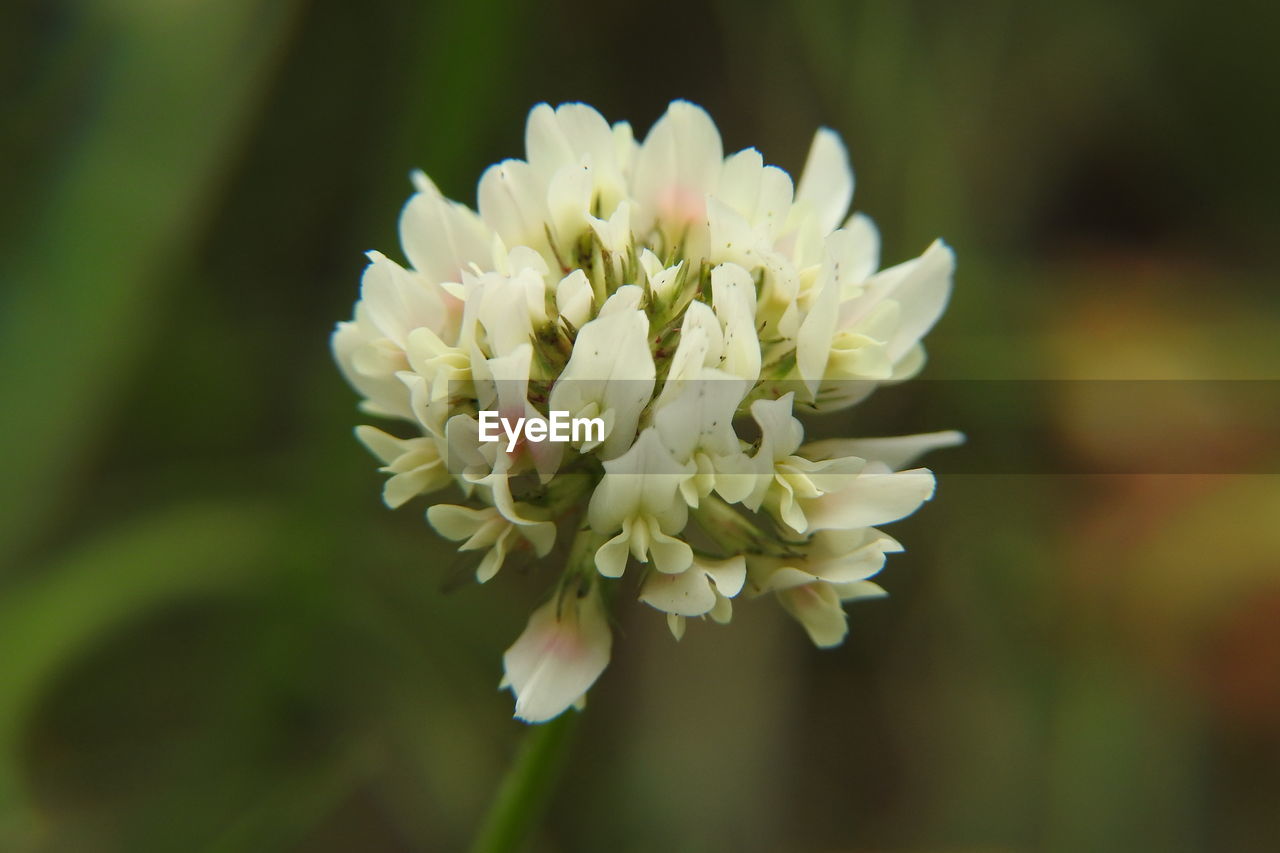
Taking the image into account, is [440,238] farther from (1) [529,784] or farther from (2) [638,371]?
(1) [529,784]

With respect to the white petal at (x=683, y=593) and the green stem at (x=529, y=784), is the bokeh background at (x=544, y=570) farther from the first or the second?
the white petal at (x=683, y=593)

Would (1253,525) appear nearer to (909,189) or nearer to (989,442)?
(989,442)

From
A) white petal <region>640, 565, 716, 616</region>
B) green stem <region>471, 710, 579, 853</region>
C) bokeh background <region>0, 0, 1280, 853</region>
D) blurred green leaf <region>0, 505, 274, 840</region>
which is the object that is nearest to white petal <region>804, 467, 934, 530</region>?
white petal <region>640, 565, 716, 616</region>

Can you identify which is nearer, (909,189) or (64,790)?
(64,790)

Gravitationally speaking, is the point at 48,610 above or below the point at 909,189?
below

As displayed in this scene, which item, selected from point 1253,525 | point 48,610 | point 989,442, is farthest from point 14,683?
point 1253,525

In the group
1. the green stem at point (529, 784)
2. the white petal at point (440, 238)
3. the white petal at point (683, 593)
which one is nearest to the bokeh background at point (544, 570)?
the green stem at point (529, 784)

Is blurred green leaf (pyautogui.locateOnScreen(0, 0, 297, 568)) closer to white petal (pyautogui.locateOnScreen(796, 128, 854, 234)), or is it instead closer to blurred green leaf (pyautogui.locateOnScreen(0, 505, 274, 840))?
blurred green leaf (pyautogui.locateOnScreen(0, 505, 274, 840))

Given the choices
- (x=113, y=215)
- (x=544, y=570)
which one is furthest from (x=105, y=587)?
(x=544, y=570)
